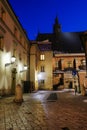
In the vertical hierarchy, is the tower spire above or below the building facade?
above

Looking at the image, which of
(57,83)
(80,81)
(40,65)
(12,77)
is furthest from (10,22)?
(57,83)

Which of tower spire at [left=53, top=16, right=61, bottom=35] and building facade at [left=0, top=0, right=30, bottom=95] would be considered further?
tower spire at [left=53, top=16, right=61, bottom=35]

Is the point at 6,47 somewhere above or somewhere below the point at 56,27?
below

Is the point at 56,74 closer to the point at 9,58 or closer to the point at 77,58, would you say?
the point at 77,58

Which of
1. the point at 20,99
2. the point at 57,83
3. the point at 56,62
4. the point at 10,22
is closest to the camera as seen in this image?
the point at 20,99

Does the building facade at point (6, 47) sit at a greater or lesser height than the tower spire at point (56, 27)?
lesser

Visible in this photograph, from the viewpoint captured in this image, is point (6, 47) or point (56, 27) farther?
point (56, 27)

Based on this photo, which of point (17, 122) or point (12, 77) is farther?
point (12, 77)

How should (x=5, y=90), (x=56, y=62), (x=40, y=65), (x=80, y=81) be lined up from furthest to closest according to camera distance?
1. (x=56, y=62)
2. (x=40, y=65)
3. (x=80, y=81)
4. (x=5, y=90)

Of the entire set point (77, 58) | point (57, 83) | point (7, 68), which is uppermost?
point (77, 58)

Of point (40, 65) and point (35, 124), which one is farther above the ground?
point (40, 65)

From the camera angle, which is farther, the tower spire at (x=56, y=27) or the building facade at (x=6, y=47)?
the tower spire at (x=56, y=27)

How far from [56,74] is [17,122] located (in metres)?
42.6

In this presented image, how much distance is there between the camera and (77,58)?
167 feet
